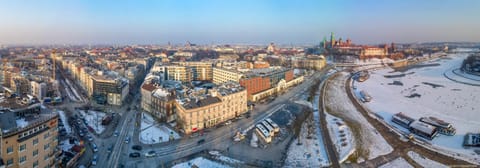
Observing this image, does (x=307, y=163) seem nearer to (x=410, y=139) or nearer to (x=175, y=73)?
(x=410, y=139)

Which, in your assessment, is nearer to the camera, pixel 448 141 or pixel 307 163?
pixel 307 163

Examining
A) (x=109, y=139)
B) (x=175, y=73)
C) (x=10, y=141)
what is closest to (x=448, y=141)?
(x=109, y=139)

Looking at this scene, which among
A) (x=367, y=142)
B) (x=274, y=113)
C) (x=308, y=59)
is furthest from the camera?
(x=308, y=59)

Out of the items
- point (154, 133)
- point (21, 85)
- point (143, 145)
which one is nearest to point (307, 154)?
point (143, 145)

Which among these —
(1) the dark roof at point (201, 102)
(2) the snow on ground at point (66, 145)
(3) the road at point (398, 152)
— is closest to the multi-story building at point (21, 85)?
(2) the snow on ground at point (66, 145)

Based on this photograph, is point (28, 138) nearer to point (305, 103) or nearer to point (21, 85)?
point (305, 103)

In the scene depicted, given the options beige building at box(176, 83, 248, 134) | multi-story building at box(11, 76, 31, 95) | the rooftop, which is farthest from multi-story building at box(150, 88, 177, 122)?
multi-story building at box(11, 76, 31, 95)

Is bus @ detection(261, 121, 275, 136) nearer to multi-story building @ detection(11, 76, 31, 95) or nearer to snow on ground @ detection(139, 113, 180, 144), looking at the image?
snow on ground @ detection(139, 113, 180, 144)
